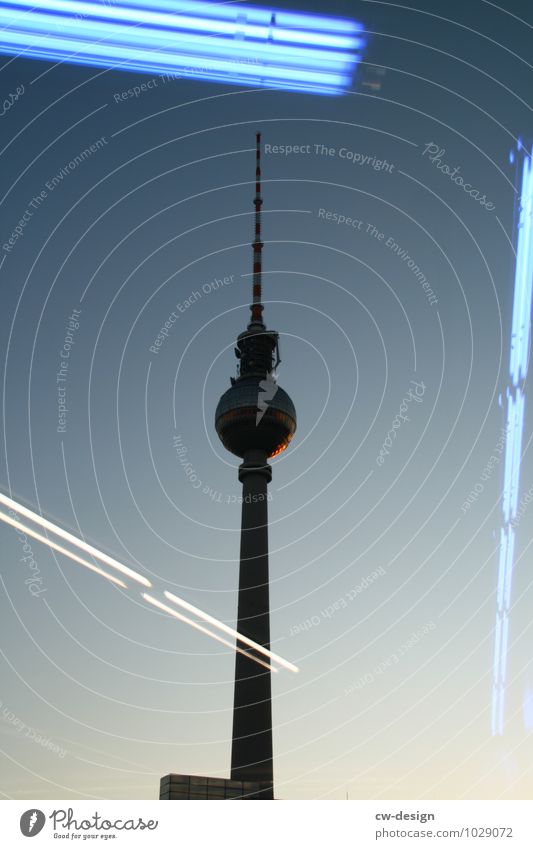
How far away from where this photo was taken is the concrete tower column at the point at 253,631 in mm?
74625

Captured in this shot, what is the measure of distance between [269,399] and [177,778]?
42.2 m

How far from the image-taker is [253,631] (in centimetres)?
8031

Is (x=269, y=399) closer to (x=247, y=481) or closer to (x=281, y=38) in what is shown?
(x=247, y=481)

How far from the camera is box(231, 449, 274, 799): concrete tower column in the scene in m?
74.6

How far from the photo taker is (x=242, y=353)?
92.8 m

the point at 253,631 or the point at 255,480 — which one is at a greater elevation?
the point at 255,480
